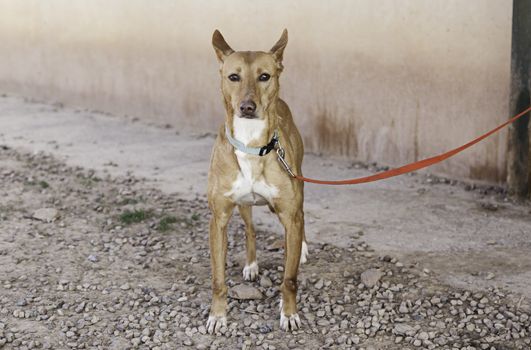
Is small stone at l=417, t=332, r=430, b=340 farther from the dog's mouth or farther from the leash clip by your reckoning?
the dog's mouth

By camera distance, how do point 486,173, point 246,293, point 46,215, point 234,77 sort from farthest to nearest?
point 486,173 → point 46,215 → point 246,293 → point 234,77

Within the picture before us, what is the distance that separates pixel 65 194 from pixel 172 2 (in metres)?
2.93

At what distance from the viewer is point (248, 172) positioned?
3.82m

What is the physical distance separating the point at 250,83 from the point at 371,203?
240cm

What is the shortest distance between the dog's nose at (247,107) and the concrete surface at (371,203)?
1.68 metres

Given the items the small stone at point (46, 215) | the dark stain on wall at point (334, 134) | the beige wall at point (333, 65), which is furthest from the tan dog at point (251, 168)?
the dark stain on wall at point (334, 134)

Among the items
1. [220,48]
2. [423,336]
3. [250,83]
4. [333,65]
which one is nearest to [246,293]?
[423,336]

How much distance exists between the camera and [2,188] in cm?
623

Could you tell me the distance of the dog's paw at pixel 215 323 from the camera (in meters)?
3.87

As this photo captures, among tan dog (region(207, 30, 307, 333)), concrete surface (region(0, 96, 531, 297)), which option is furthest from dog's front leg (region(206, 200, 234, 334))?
concrete surface (region(0, 96, 531, 297))

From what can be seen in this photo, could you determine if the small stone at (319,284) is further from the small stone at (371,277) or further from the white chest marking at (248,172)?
the white chest marking at (248,172)

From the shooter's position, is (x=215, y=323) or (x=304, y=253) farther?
(x=304, y=253)

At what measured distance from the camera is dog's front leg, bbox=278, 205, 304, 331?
387cm

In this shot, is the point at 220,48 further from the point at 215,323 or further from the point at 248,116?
the point at 215,323
